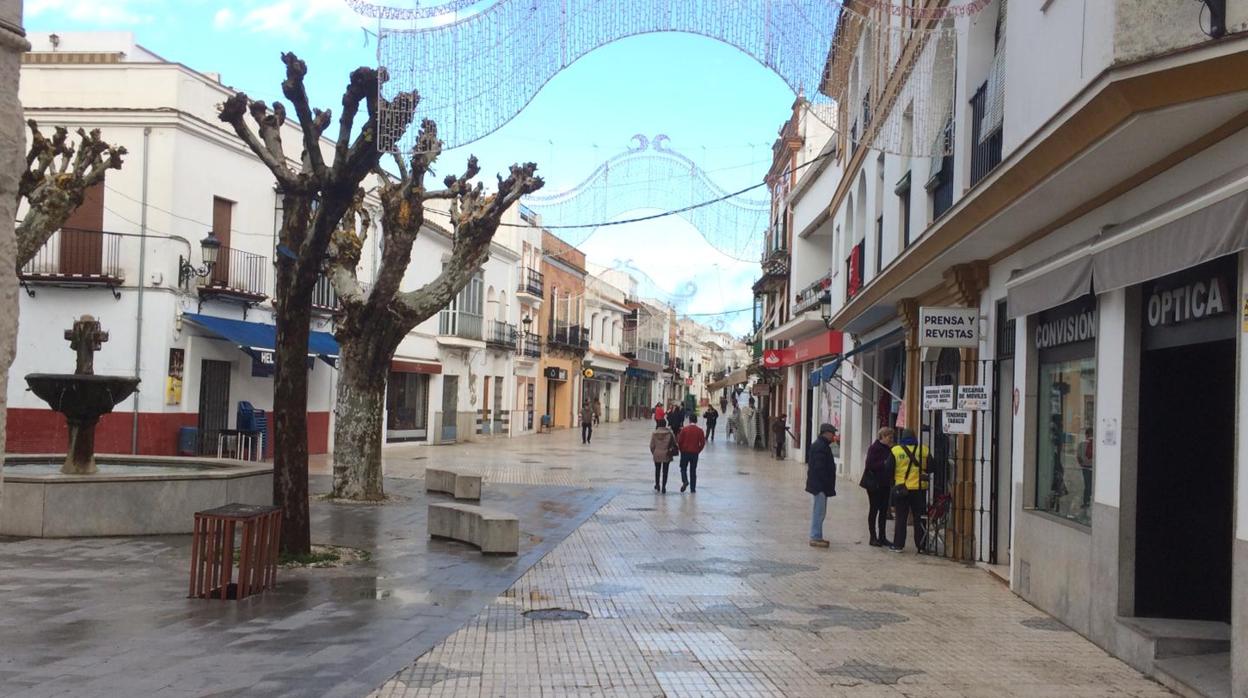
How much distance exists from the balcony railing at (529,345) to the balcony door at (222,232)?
2232 cm

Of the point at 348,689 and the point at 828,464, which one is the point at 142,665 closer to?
the point at 348,689

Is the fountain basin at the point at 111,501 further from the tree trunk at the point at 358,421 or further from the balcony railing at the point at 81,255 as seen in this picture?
the balcony railing at the point at 81,255

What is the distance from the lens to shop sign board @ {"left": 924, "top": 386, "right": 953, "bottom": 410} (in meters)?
11.7

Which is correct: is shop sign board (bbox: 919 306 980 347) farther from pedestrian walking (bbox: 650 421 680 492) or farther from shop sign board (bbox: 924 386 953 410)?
pedestrian walking (bbox: 650 421 680 492)

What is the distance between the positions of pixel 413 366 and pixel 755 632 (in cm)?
2709

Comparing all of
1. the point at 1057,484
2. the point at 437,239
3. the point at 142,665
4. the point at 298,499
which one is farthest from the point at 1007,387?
the point at 437,239

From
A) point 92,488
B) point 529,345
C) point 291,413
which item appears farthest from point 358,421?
point 529,345

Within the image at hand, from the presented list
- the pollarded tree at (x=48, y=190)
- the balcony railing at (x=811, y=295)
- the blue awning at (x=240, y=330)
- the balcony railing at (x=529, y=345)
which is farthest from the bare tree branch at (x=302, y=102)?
the balcony railing at (x=529, y=345)

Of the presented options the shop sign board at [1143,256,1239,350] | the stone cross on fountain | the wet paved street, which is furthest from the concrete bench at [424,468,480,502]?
the shop sign board at [1143,256,1239,350]

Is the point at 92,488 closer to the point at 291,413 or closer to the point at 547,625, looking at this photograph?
the point at 291,413

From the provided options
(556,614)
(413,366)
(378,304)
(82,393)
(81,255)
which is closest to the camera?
(556,614)

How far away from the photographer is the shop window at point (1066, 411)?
8570 millimetres

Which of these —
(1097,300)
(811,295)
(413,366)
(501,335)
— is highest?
(811,295)

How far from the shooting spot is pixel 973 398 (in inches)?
444
